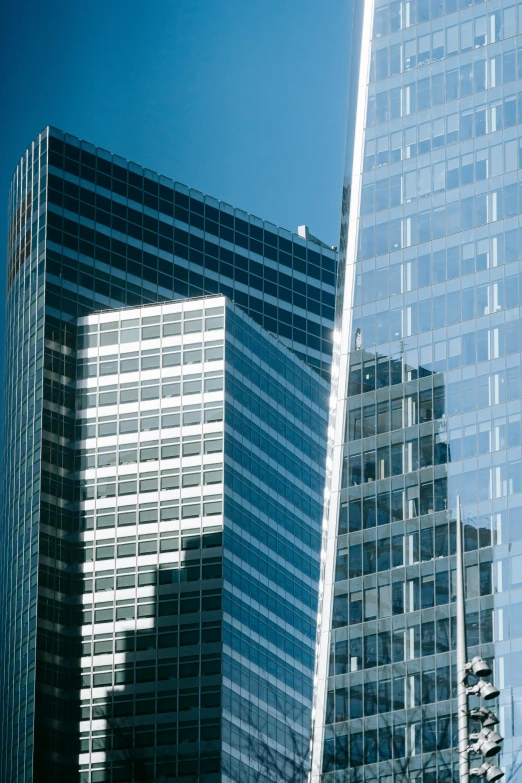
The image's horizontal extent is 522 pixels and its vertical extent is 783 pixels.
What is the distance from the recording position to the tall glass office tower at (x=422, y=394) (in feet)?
406

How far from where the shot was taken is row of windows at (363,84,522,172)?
137125 millimetres

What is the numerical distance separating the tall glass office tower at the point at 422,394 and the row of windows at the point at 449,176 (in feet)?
0.34

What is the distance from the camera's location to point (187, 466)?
16575 cm

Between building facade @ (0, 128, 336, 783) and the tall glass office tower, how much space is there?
38.9 metres

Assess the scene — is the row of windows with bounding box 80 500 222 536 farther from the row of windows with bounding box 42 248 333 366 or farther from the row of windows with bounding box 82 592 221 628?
the row of windows with bounding box 42 248 333 366

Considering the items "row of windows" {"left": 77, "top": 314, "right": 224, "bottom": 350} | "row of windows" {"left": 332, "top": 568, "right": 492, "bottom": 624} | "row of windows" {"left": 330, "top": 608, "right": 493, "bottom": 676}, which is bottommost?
"row of windows" {"left": 330, "top": 608, "right": 493, "bottom": 676}

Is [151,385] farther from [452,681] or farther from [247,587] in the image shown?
[452,681]

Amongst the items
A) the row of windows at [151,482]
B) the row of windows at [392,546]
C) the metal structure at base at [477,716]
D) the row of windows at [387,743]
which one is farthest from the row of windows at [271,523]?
the metal structure at base at [477,716]

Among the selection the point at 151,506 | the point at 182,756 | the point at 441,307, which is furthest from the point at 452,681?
the point at 151,506

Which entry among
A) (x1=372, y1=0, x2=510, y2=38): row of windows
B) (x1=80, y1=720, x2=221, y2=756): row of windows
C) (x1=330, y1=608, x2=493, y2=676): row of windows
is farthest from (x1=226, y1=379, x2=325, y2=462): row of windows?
(x1=330, y1=608, x2=493, y2=676): row of windows

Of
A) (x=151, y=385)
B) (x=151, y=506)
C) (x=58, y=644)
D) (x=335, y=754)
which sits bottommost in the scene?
(x=335, y=754)

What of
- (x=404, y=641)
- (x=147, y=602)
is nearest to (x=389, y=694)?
(x=404, y=641)

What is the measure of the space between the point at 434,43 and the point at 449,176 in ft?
37.3

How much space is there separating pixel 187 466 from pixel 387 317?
114ft
